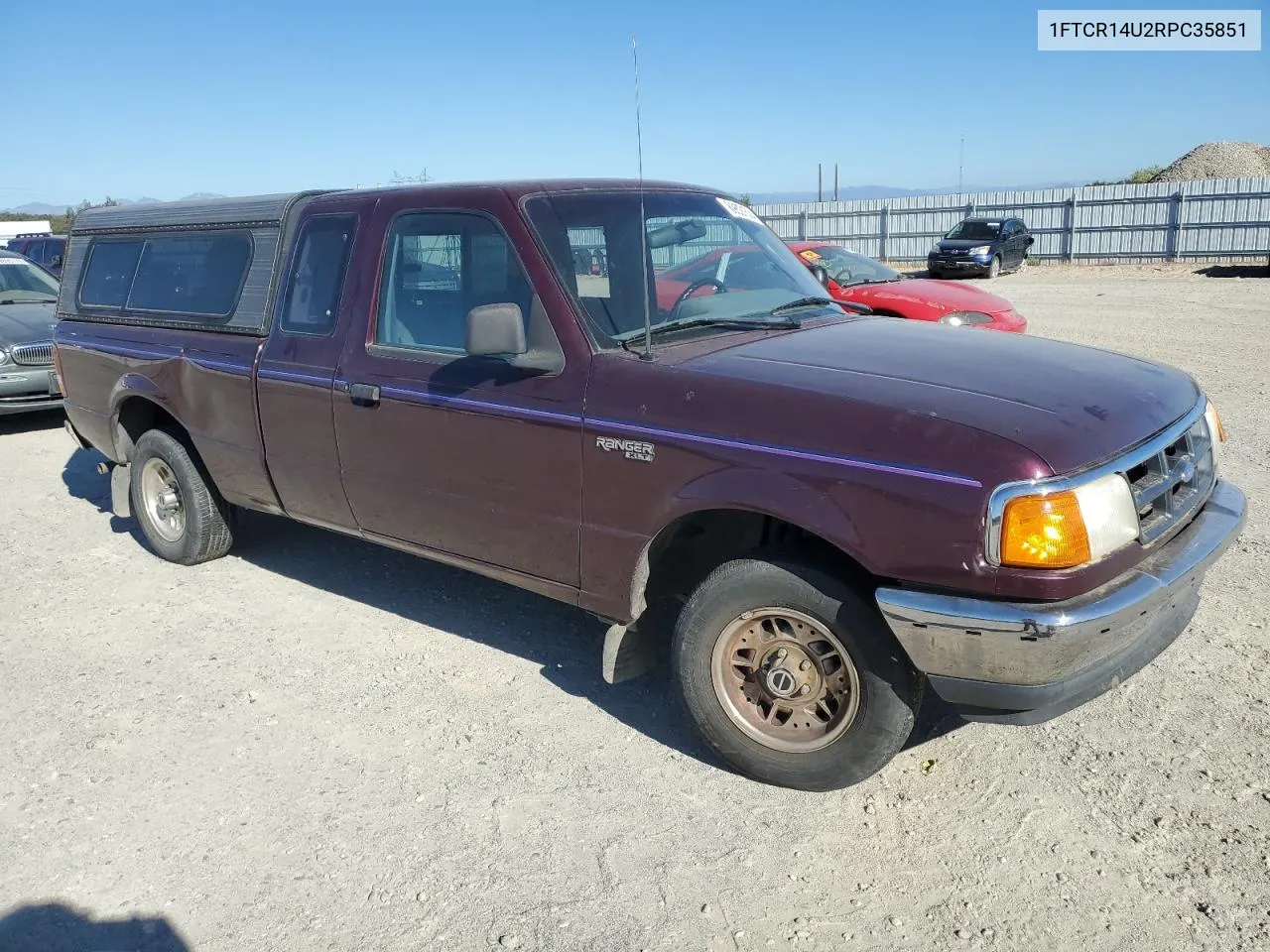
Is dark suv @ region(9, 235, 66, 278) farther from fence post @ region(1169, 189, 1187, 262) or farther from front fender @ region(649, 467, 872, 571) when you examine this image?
fence post @ region(1169, 189, 1187, 262)

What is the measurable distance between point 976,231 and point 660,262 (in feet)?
85.3

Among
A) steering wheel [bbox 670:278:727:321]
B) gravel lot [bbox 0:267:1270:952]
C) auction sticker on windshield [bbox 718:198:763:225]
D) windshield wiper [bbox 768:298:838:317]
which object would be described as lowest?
gravel lot [bbox 0:267:1270:952]

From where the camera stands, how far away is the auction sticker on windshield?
4828mm

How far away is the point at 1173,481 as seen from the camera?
10.7 feet

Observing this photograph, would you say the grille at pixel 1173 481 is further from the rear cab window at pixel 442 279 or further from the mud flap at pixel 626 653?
the rear cab window at pixel 442 279

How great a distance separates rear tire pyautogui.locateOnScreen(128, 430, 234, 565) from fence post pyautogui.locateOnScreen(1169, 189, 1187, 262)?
29.2 m

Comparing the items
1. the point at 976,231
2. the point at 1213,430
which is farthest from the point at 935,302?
the point at 976,231

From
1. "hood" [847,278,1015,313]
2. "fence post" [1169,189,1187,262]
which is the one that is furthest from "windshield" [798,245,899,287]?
"fence post" [1169,189,1187,262]

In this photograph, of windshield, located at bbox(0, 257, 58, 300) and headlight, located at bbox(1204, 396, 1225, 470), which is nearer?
headlight, located at bbox(1204, 396, 1225, 470)

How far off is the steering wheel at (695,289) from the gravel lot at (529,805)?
1604 mm

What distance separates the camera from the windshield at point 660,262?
12.7 ft

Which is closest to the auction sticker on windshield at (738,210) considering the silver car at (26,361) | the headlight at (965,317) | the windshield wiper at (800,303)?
the windshield wiper at (800,303)

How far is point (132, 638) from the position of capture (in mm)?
4930

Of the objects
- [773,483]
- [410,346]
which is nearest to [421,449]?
[410,346]
